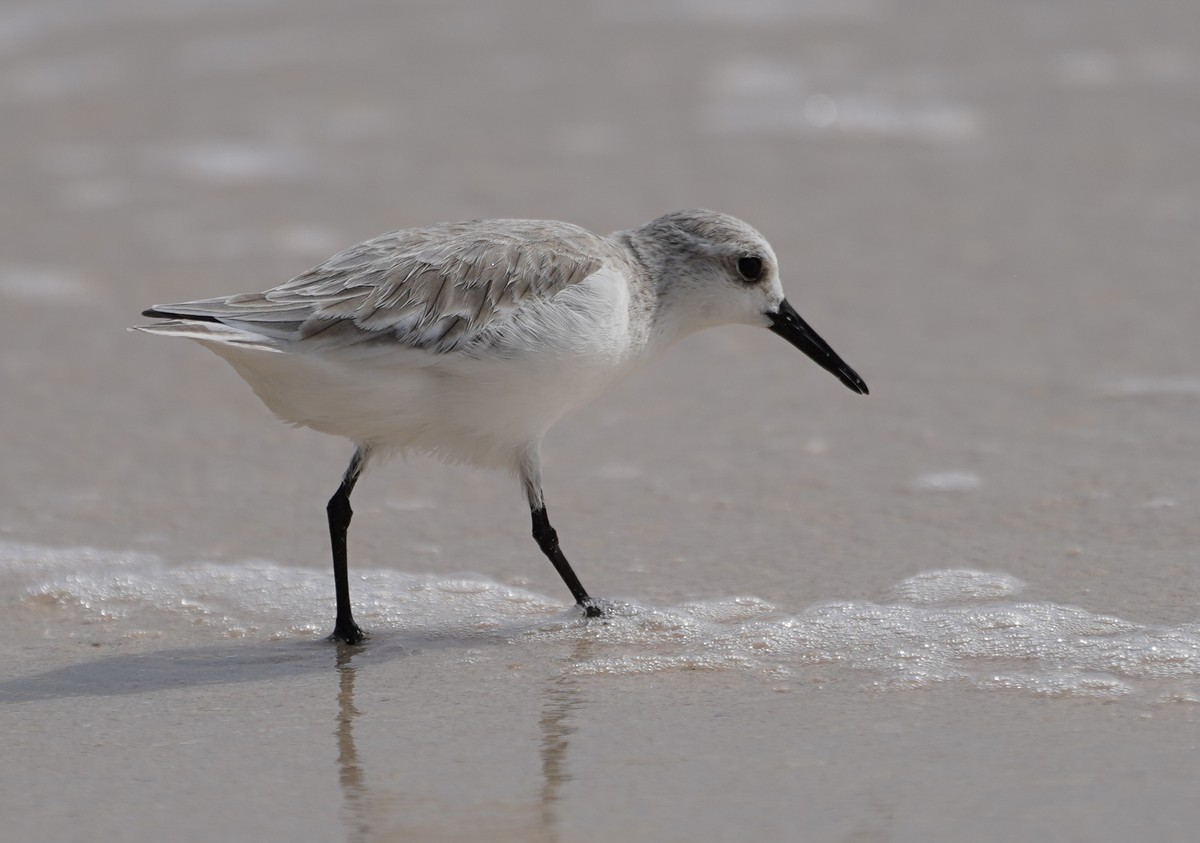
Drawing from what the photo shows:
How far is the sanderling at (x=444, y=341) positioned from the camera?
4.65 m

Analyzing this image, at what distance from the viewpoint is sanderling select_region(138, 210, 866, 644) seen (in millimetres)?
4652

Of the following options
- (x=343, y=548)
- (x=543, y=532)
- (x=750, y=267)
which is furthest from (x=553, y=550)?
(x=750, y=267)

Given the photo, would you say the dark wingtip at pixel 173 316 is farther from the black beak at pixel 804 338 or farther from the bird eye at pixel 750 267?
A: the black beak at pixel 804 338

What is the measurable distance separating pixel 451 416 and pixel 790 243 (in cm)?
356

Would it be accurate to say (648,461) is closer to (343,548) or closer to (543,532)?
(543,532)

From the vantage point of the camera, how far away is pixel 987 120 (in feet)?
30.3

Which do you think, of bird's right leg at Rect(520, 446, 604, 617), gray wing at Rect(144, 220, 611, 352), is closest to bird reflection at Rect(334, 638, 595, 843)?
bird's right leg at Rect(520, 446, 604, 617)

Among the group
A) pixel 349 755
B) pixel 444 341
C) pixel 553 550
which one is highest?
pixel 444 341

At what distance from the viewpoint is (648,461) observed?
20.5 feet

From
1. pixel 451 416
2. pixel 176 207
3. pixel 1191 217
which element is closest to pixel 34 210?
pixel 176 207

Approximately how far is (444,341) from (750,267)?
3.97ft

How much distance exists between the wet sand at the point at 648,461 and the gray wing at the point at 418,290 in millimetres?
913

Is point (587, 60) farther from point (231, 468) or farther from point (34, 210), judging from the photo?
point (231, 468)

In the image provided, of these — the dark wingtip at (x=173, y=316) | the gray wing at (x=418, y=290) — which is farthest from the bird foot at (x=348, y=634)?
the dark wingtip at (x=173, y=316)
